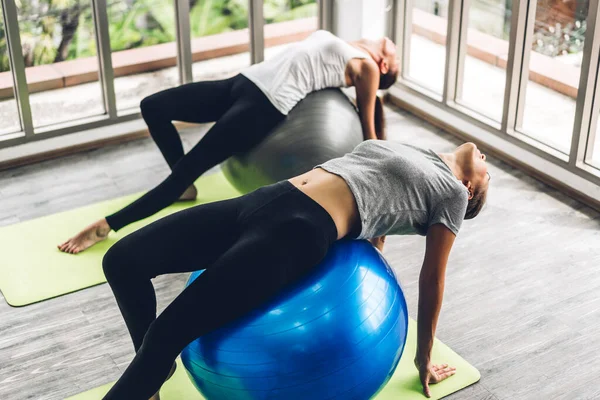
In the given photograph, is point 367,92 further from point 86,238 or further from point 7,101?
point 7,101

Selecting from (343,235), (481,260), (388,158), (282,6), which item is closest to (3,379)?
(343,235)

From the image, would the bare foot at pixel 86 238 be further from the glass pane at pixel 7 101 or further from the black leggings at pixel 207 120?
the glass pane at pixel 7 101

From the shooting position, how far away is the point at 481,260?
336cm

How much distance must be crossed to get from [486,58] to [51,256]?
7.87 feet

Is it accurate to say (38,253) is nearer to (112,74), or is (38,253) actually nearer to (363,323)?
(112,74)

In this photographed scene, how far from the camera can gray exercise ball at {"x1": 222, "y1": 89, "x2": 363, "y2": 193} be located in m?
3.14

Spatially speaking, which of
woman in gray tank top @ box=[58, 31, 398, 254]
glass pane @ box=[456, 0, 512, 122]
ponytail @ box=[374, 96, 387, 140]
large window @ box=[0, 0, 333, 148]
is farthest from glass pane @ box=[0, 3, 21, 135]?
glass pane @ box=[456, 0, 512, 122]

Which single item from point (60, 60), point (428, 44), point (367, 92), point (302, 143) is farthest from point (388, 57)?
point (60, 60)

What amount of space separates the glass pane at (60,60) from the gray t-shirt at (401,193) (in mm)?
2302

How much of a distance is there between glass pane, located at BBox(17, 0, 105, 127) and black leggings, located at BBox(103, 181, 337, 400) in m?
2.20

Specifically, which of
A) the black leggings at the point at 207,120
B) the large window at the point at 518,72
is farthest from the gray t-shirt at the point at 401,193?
the large window at the point at 518,72

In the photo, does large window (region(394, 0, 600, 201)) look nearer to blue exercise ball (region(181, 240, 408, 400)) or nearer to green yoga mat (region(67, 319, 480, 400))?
green yoga mat (region(67, 319, 480, 400))

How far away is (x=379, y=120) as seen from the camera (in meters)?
3.47

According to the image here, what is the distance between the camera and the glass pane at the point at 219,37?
4496 millimetres
